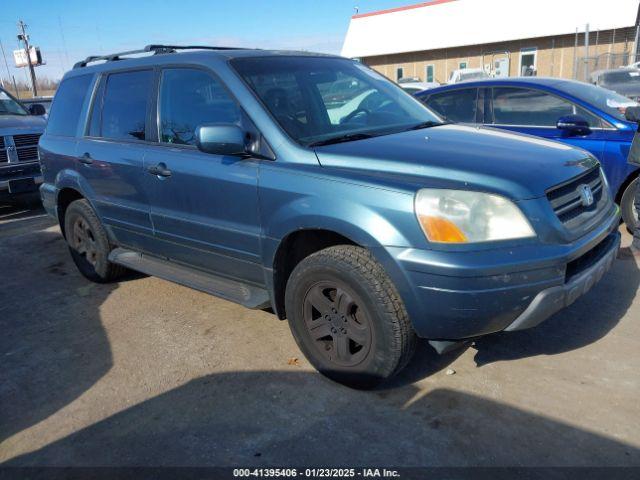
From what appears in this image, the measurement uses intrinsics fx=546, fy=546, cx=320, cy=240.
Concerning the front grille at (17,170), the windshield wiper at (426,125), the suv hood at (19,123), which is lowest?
the front grille at (17,170)

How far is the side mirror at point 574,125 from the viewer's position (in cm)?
523

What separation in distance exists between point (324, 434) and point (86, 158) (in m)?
3.07

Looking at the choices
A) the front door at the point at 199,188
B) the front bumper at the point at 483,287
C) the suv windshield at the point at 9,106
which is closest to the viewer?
the front bumper at the point at 483,287

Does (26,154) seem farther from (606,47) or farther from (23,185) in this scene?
(606,47)

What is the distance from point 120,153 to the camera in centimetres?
408

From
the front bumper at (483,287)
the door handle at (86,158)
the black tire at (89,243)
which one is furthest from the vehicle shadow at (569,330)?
the door handle at (86,158)

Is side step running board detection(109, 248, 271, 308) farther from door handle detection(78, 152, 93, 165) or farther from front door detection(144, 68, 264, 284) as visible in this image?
door handle detection(78, 152, 93, 165)

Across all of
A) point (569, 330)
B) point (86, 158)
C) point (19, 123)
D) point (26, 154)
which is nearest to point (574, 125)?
point (569, 330)

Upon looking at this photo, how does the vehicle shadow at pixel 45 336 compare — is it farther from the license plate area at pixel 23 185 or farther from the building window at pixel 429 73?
the building window at pixel 429 73

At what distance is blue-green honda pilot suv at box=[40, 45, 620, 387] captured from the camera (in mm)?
2559

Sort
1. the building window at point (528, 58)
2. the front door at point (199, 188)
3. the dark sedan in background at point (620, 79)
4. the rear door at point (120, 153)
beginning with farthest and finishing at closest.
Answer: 1. the building window at point (528, 58)
2. the dark sedan in background at point (620, 79)
3. the rear door at point (120, 153)
4. the front door at point (199, 188)


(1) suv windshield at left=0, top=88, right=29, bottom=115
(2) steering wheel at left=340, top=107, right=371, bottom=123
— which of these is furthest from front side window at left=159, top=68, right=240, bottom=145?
(1) suv windshield at left=0, top=88, right=29, bottom=115

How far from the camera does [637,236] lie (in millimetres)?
4863

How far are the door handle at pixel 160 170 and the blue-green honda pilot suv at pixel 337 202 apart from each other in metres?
0.02
